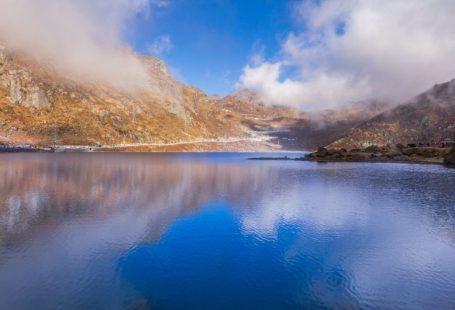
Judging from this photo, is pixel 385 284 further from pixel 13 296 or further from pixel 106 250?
pixel 13 296

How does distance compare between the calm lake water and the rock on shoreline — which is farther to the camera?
the rock on shoreline

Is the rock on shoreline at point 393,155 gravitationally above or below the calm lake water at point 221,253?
above

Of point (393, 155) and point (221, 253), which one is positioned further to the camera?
point (393, 155)

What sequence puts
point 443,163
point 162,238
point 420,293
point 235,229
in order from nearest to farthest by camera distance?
1. point 420,293
2. point 162,238
3. point 235,229
4. point 443,163

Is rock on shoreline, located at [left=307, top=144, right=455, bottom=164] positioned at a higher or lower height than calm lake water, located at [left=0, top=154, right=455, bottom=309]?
higher

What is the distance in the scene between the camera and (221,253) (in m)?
23.7

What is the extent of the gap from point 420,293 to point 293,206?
2360 cm

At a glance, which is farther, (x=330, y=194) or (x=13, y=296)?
(x=330, y=194)

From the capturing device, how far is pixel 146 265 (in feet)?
67.8

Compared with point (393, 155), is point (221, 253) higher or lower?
lower

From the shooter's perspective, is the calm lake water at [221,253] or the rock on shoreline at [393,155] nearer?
the calm lake water at [221,253]

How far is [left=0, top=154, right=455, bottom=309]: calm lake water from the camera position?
1677 centimetres

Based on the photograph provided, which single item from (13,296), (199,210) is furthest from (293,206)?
(13,296)

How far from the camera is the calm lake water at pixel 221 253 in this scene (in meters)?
16.8
